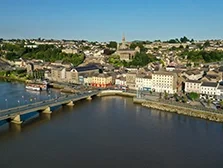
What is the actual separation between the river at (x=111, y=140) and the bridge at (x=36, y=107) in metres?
0.28

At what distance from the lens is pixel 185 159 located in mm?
6746

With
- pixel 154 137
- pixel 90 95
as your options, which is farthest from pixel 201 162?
pixel 90 95

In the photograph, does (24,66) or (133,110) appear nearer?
(133,110)

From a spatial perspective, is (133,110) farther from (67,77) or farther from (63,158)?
(67,77)

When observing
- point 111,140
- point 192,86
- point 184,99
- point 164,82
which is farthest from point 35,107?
point 192,86

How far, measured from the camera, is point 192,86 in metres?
13.8

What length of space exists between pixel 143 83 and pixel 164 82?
4.17 ft

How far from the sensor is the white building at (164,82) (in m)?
14.0

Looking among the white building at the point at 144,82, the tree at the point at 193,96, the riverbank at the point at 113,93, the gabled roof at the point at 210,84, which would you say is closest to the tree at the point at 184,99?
the tree at the point at 193,96

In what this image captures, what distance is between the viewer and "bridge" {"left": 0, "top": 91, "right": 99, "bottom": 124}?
8.98 meters

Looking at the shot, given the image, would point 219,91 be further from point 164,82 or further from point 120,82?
point 120,82

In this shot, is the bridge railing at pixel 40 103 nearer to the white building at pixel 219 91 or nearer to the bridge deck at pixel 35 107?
the bridge deck at pixel 35 107

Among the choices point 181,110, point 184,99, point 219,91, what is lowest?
point 181,110

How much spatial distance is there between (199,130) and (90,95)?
617 cm
